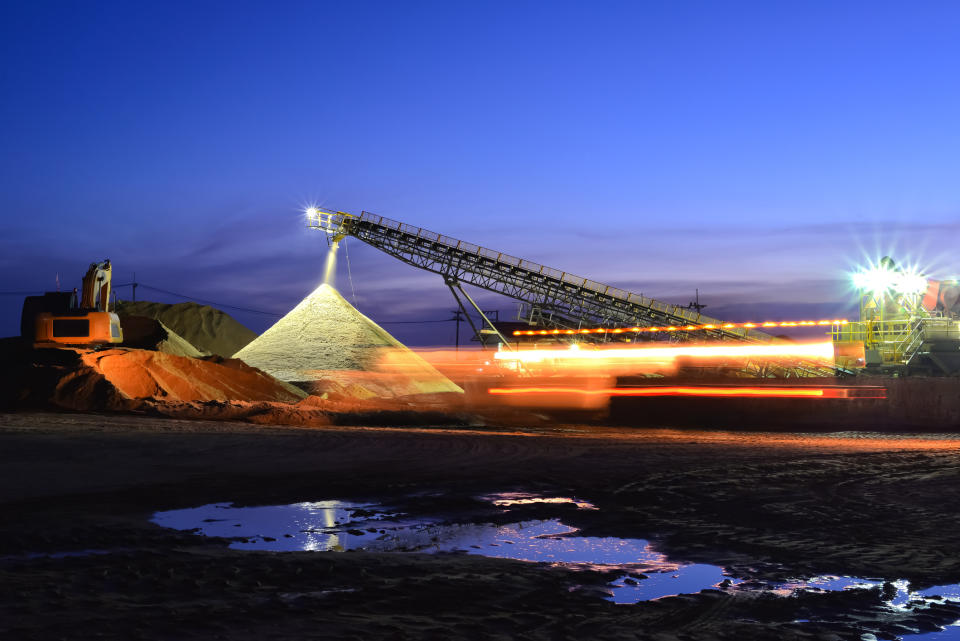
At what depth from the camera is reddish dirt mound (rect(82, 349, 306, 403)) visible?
83.8 feet

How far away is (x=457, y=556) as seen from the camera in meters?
6.15

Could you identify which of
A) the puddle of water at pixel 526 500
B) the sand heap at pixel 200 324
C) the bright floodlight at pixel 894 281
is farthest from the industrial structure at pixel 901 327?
the sand heap at pixel 200 324

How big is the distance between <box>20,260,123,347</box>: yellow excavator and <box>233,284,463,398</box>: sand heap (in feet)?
27.0

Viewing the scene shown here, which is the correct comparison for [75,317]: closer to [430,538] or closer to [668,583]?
[430,538]

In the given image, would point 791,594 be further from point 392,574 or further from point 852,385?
point 852,385

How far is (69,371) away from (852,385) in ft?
72.1

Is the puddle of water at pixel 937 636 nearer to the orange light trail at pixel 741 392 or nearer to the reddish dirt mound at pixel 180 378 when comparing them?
the orange light trail at pixel 741 392

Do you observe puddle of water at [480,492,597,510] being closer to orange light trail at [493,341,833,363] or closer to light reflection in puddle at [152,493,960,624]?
light reflection in puddle at [152,493,960,624]

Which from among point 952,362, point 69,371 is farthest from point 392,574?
point 952,362

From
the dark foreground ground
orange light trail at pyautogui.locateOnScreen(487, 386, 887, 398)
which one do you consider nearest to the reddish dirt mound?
orange light trail at pyautogui.locateOnScreen(487, 386, 887, 398)

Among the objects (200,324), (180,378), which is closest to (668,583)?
(180,378)

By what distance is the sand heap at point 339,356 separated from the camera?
117ft

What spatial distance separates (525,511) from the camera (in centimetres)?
830

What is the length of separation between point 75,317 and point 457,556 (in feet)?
77.4
